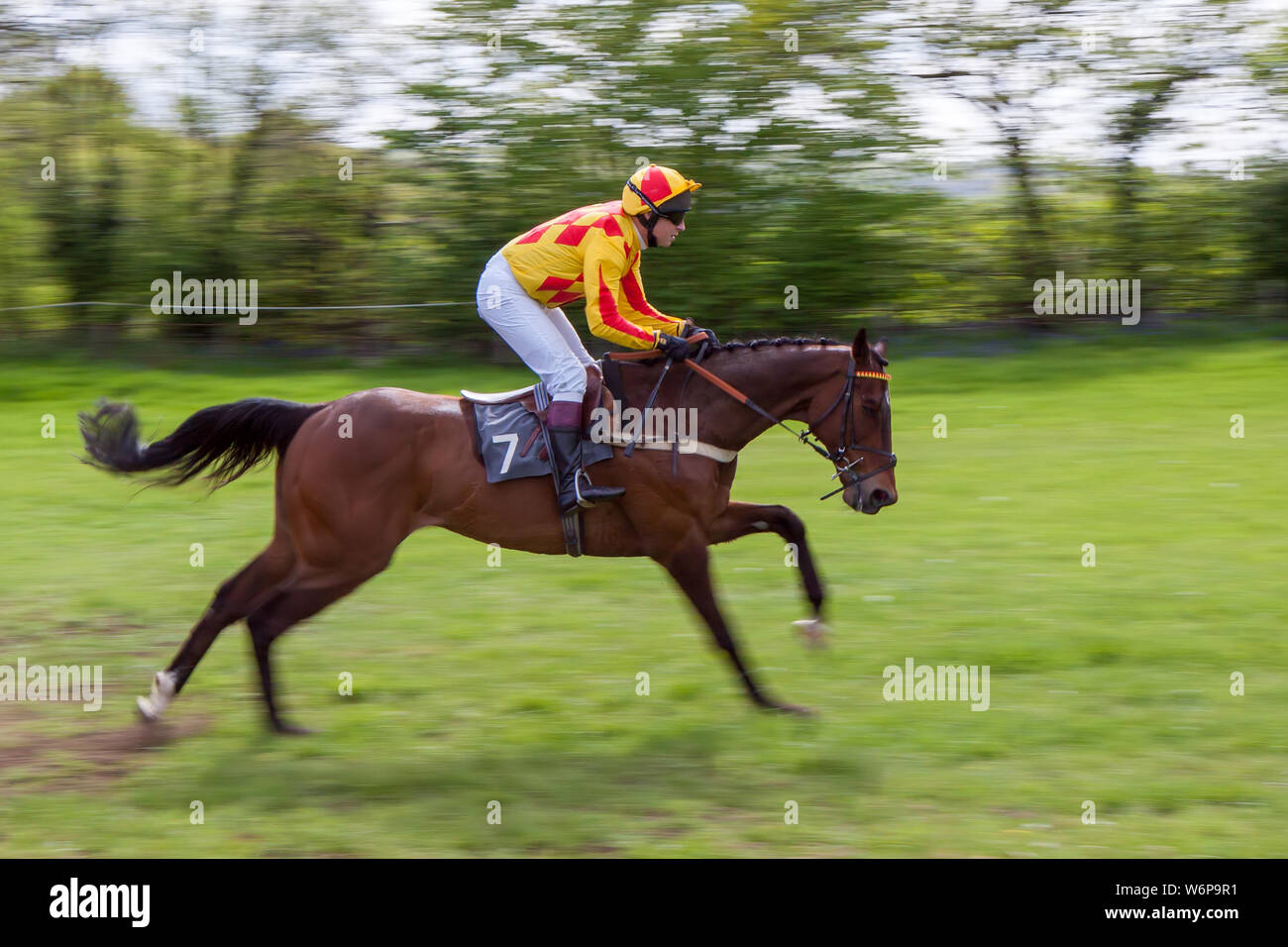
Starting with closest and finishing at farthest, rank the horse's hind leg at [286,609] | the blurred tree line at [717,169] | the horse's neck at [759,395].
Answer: the horse's hind leg at [286,609]
the horse's neck at [759,395]
the blurred tree line at [717,169]

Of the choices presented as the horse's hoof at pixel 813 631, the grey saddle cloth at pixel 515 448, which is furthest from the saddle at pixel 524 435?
the horse's hoof at pixel 813 631

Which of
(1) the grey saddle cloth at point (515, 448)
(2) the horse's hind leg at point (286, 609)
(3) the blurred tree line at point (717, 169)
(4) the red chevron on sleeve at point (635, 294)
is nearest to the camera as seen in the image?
(2) the horse's hind leg at point (286, 609)

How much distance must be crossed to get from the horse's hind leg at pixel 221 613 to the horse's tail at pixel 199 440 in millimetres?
429

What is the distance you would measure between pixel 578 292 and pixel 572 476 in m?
0.88

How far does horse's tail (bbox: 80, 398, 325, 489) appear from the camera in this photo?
5832mm

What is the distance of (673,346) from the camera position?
573cm

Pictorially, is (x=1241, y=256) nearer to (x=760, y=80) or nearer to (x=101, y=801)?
(x=760, y=80)

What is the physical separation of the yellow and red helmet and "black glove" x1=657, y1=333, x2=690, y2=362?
0.52 meters

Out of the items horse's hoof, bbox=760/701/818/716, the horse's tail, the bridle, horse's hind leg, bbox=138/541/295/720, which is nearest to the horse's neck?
the bridle

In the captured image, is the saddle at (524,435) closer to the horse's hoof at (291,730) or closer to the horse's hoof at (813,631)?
the horse's hoof at (813,631)

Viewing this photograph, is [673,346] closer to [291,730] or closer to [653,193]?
[653,193]

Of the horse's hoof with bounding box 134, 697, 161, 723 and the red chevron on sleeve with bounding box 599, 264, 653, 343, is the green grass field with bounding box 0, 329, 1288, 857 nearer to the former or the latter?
the horse's hoof with bounding box 134, 697, 161, 723

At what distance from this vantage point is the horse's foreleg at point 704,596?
572cm
